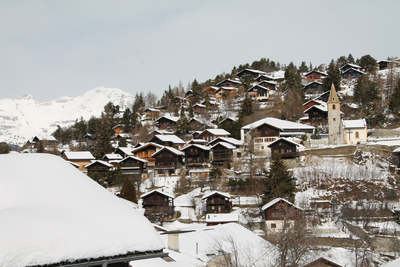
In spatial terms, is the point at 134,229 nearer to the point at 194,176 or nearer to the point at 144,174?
the point at 194,176

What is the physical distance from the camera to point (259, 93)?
7275 centimetres

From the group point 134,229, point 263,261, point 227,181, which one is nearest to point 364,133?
point 227,181

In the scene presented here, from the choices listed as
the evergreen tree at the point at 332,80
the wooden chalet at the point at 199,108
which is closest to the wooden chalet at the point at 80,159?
the wooden chalet at the point at 199,108

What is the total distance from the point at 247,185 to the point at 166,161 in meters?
12.5

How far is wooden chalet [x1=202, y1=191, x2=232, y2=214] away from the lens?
1272 inches

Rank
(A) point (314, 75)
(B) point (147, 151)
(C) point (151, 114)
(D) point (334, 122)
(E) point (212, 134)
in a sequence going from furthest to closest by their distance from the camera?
(A) point (314, 75)
(C) point (151, 114)
(E) point (212, 134)
(B) point (147, 151)
(D) point (334, 122)

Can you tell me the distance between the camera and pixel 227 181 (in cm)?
3816

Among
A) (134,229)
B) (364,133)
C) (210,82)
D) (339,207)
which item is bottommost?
(339,207)

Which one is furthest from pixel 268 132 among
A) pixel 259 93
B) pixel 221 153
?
pixel 259 93

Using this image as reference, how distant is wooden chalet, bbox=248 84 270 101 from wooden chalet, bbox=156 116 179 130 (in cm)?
1817

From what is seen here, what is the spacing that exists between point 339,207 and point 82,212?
3029 centimetres

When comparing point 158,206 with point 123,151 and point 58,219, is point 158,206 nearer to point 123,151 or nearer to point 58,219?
point 123,151

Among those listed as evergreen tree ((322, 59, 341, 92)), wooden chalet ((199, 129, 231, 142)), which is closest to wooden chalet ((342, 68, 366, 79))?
evergreen tree ((322, 59, 341, 92))

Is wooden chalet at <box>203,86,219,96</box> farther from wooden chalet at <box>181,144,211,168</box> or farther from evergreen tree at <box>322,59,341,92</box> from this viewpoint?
wooden chalet at <box>181,144,211,168</box>
